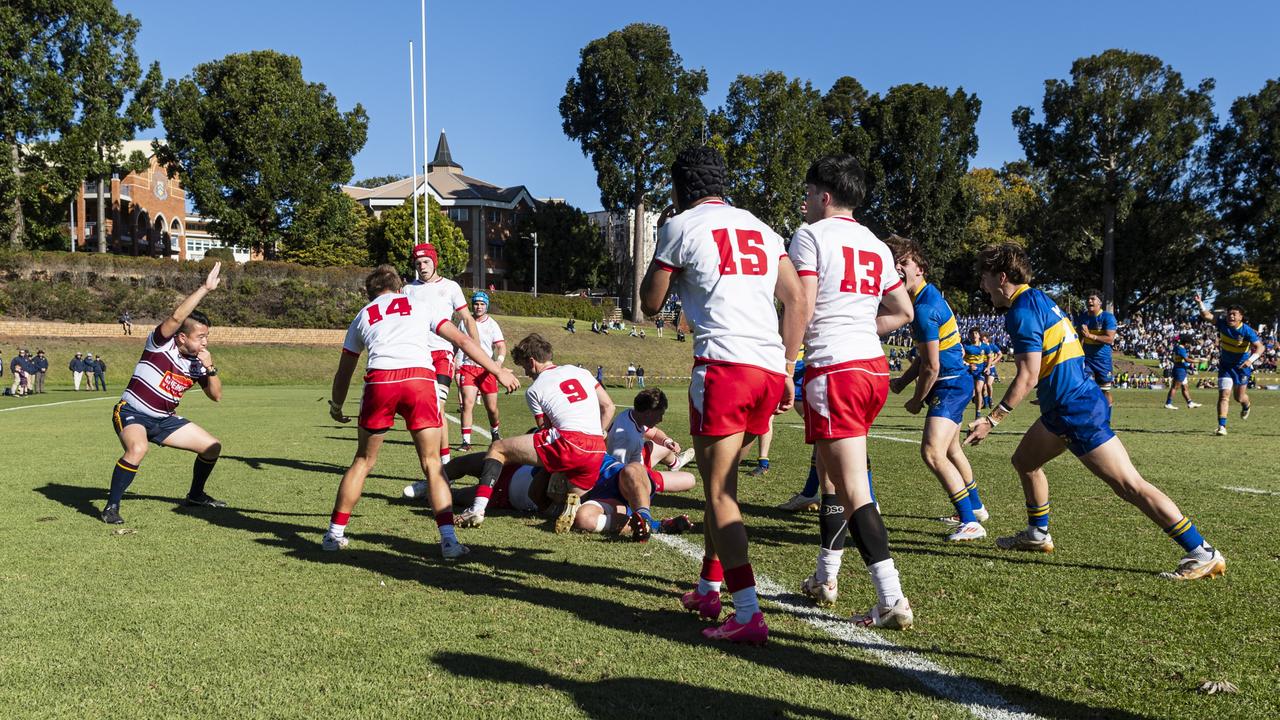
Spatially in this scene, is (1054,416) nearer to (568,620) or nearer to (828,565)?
(828,565)

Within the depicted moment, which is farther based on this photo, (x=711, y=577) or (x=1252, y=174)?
(x=1252, y=174)

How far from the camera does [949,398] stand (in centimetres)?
648

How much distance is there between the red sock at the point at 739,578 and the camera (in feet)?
13.0

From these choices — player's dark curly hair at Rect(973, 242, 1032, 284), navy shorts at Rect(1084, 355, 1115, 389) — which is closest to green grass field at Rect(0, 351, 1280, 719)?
player's dark curly hair at Rect(973, 242, 1032, 284)

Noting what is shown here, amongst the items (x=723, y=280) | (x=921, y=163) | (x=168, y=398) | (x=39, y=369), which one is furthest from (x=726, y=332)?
(x=921, y=163)

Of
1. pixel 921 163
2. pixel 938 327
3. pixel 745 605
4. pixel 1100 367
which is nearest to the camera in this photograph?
pixel 745 605

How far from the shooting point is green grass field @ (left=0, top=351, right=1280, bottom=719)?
130 inches

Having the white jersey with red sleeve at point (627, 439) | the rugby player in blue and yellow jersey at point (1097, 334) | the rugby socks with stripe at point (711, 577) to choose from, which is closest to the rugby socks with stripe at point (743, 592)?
the rugby socks with stripe at point (711, 577)

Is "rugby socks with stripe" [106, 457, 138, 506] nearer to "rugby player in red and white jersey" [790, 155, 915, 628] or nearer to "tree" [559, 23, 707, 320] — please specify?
"rugby player in red and white jersey" [790, 155, 915, 628]

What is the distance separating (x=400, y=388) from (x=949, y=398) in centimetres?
395

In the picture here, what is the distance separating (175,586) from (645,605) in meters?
2.69

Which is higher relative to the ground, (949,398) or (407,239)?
(407,239)

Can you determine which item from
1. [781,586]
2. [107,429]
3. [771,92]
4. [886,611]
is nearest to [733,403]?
[886,611]

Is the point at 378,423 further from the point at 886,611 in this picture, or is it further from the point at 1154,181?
the point at 1154,181
